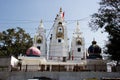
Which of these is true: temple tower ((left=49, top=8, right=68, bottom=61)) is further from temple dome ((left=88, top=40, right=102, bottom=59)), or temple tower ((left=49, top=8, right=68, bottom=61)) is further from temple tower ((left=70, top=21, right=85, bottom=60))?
temple dome ((left=88, top=40, right=102, bottom=59))

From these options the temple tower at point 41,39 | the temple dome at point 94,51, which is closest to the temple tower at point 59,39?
the temple tower at point 41,39

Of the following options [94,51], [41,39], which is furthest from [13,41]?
[94,51]

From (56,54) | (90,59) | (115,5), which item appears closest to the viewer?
(115,5)

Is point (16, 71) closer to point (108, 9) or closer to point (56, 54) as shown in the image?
point (108, 9)

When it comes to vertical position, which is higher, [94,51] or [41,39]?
[41,39]

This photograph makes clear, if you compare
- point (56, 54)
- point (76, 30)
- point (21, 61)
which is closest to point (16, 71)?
point (21, 61)

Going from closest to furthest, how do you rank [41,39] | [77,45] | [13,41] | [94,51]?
[94,51], [13,41], [41,39], [77,45]

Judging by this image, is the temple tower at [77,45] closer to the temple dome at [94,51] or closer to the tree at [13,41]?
the tree at [13,41]

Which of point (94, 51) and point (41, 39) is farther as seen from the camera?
point (41, 39)

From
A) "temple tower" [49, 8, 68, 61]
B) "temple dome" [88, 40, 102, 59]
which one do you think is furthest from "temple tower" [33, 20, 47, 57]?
"temple dome" [88, 40, 102, 59]

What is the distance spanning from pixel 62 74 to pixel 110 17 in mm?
9059

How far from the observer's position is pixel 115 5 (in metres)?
23.2

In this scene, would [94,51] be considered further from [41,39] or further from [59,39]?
[41,39]

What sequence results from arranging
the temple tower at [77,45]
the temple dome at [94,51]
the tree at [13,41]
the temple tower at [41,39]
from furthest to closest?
the temple tower at [77,45] → the temple tower at [41,39] → the tree at [13,41] → the temple dome at [94,51]
